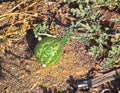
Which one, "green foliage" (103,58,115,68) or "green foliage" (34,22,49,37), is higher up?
"green foliage" (34,22,49,37)

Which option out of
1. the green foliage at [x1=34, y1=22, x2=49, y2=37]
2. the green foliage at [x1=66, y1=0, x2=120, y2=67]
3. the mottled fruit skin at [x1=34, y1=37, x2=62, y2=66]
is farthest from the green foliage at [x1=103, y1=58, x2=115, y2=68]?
the green foliage at [x1=34, y1=22, x2=49, y2=37]

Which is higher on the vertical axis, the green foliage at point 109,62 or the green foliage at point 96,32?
the green foliage at point 96,32

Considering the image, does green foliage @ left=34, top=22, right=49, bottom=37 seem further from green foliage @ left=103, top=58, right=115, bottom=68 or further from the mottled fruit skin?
green foliage @ left=103, top=58, right=115, bottom=68

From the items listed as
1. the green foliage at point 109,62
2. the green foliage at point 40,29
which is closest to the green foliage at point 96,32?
the green foliage at point 109,62

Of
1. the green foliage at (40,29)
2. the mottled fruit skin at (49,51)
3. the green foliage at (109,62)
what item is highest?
the green foliage at (40,29)

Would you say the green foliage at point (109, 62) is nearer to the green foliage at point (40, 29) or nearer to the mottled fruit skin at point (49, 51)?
the mottled fruit skin at point (49, 51)

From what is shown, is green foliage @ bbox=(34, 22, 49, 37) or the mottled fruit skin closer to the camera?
the mottled fruit skin
